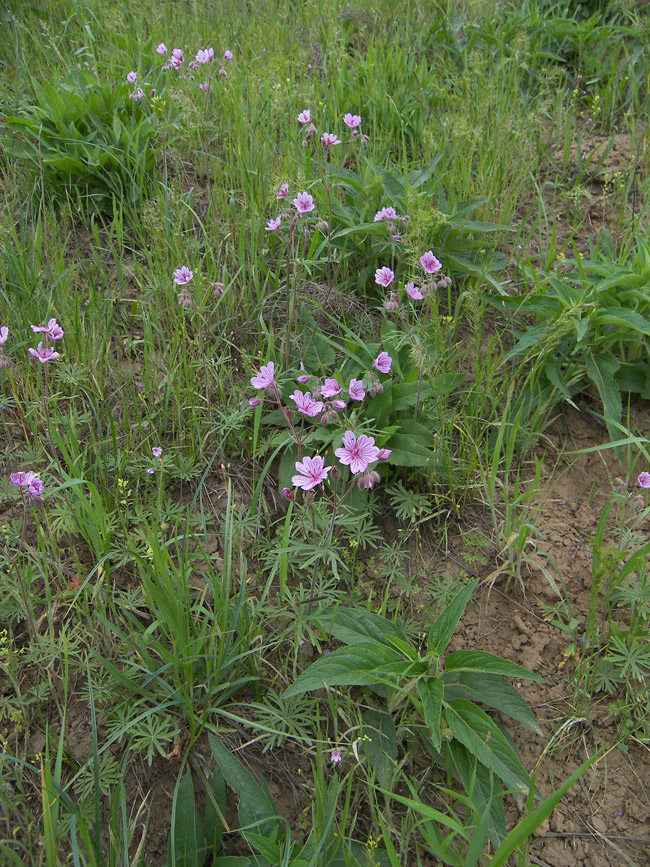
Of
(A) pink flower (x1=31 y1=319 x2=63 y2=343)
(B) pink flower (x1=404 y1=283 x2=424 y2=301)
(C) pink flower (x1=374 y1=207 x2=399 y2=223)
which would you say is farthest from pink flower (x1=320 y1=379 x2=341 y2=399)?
(A) pink flower (x1=31 y1=319 x2=63 y2=343)

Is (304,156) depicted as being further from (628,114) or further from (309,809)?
(309,809)

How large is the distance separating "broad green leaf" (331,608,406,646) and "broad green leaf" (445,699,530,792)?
246 mm

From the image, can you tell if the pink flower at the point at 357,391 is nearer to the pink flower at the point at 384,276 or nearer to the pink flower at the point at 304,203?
the pink flower at the point at 384,276

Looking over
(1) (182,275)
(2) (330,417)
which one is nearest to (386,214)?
(1) (182,275)

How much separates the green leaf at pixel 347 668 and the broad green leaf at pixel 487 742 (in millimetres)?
212

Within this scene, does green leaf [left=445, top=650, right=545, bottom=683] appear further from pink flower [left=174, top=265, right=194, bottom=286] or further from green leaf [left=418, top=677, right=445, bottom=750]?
pink flower [left=174, top=265, right=194, bottom=286]

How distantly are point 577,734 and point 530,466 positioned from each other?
0.97m

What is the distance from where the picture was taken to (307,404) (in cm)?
205

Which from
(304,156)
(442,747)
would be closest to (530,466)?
(442,747)

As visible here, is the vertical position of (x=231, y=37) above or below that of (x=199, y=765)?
above

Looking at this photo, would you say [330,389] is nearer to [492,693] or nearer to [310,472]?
[310,472]

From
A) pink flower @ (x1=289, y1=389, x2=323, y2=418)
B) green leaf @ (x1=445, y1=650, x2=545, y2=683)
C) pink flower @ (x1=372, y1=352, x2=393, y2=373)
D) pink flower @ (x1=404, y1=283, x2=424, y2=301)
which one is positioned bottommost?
green leaf @ (x1=445, y1=650, x2=545, y2=683)

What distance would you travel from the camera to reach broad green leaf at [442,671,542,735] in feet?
5.83

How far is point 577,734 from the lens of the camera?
6.13 feet
